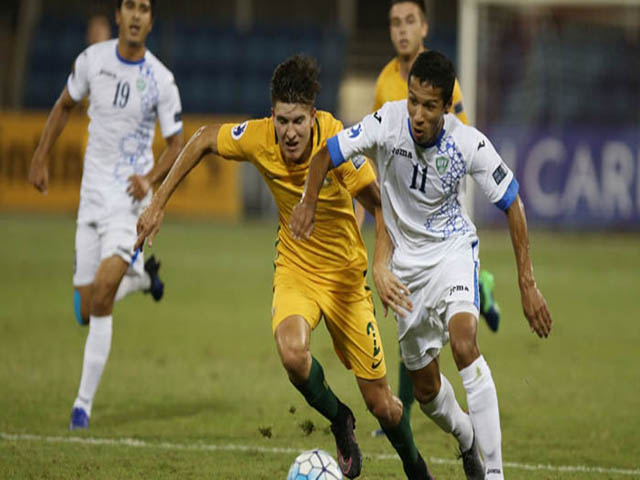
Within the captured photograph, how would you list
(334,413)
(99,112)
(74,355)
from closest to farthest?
(334,413), (99,112), (74,355)

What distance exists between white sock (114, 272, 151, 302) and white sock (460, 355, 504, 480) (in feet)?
9.99

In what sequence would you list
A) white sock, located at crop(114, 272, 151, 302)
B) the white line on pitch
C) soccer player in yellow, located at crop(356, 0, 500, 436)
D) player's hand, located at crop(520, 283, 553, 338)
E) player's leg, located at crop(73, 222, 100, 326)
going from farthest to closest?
1. white sock, located at crop(114, 272, 151, 302)
2. player's leg, located at crop(73, 222, 100, 326)
3. soccer player in yellow, located at crop(356, 0, 500, 436)
4. the white line on pitch
5. player's hand, located at crop(520, 283, 553, 338)

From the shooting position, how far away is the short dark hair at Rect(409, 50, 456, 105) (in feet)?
16.0

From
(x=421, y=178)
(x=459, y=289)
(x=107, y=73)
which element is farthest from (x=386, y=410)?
(x=107, y=73)

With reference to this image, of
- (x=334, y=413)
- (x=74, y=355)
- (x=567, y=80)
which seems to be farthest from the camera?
(x=567, y=80)

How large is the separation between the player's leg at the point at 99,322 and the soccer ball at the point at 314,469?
221 centimetres

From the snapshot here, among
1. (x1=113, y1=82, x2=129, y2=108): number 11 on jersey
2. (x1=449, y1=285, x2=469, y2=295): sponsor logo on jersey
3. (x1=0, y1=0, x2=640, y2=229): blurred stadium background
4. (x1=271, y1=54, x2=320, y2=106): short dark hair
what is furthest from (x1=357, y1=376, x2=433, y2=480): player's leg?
(x1=0, y1=0, x2=640, y2=229): blurred stadium background

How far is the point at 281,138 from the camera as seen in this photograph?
17.1ft

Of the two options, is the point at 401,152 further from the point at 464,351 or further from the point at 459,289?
the point at 464,351

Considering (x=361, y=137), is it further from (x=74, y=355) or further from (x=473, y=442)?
(x=74, y=355)

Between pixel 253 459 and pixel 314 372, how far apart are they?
0.80 metres

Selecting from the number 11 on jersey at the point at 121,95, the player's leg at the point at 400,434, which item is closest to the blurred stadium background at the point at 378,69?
the number 11 on jersey at the point at 121,95

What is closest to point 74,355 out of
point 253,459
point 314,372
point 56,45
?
point 253,459

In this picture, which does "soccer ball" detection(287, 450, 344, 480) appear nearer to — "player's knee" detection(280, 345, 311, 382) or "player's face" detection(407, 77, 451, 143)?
"player's knee" detection(280, 345, 311, 382)
